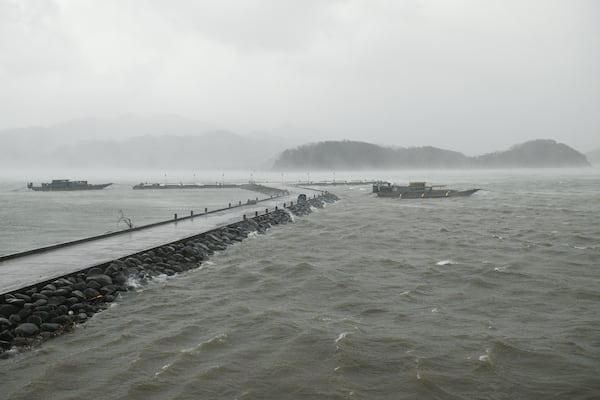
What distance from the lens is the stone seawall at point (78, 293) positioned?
504 inches

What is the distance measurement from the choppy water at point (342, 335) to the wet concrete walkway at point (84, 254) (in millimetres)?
3029

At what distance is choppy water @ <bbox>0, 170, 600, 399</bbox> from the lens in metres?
10.1

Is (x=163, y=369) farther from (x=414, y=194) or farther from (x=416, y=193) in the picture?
(x=416, y=193)

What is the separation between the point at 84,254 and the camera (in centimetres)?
2111

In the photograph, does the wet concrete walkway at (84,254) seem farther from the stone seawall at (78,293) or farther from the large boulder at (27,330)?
the large boulder at (27,330)

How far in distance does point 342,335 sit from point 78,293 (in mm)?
9277

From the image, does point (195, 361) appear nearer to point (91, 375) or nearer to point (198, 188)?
point (91, 375)

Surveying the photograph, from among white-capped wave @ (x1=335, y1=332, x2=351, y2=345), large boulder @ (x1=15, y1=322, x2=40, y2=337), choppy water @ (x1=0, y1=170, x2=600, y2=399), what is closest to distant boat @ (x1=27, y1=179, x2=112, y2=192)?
choppy water @ (x1=0, y1=170, x2=600, y2=399)

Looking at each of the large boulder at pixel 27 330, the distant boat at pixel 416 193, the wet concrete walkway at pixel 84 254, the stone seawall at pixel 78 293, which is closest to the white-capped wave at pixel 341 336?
the stone seawall at pixel 78 293

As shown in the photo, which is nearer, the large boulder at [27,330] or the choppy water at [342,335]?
the choppy water at [342,335]

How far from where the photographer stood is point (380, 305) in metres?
15.9

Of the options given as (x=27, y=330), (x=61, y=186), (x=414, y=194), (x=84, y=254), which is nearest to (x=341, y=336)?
(x=27, y=330)

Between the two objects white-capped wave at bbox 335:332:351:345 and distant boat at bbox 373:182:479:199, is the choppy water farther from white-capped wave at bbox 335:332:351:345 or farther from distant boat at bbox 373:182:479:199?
distant boat at bbox 373:182:479:199

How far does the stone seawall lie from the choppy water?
0.61m
